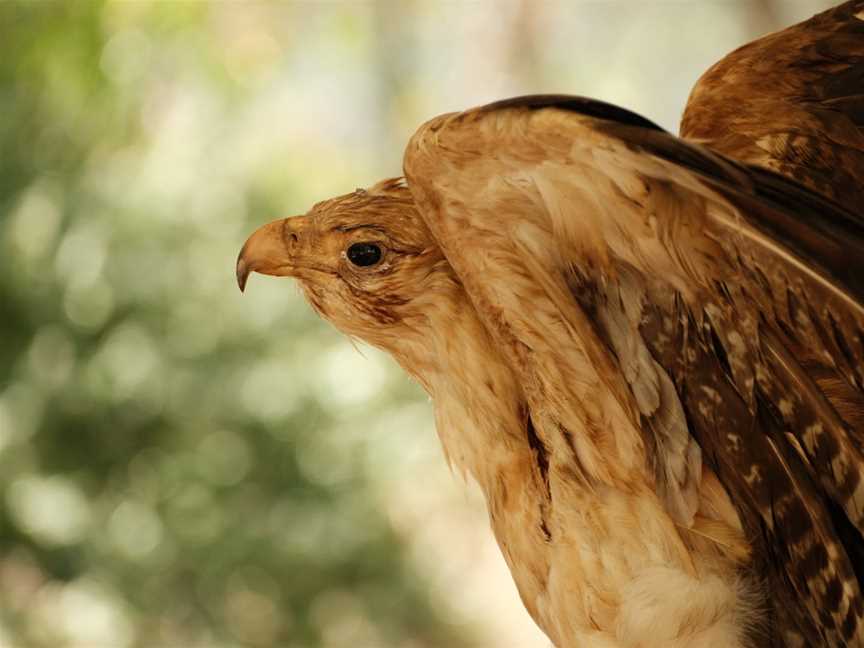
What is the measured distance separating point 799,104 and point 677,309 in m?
0.31

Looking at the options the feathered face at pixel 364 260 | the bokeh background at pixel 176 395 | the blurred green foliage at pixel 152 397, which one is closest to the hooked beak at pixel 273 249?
the feathered face at pixel 364 260

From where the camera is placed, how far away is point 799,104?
0.92 metres

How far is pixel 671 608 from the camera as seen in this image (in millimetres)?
814

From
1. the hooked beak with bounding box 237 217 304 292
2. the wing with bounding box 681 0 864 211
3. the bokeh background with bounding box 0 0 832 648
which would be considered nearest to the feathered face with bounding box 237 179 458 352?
the hooked beak with bounding box 237 217 304 292

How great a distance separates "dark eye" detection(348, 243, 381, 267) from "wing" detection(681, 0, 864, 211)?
314 mm

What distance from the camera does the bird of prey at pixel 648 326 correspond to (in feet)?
2.13

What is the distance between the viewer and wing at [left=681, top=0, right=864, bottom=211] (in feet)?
2.92

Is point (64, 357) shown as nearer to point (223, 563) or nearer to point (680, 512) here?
point (223, 563)

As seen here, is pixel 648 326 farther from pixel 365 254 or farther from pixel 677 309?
pixel 365 254

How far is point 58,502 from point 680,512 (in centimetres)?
301

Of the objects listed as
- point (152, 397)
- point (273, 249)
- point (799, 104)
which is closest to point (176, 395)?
point (152, 397)

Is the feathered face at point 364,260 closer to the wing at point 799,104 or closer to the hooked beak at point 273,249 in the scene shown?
the hooked beak at point 273,249

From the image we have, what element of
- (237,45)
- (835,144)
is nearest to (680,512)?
(835,144)

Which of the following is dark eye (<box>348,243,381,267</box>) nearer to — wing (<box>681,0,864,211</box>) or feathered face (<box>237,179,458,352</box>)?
feathered face (<box>237,179,458,352</box>)
